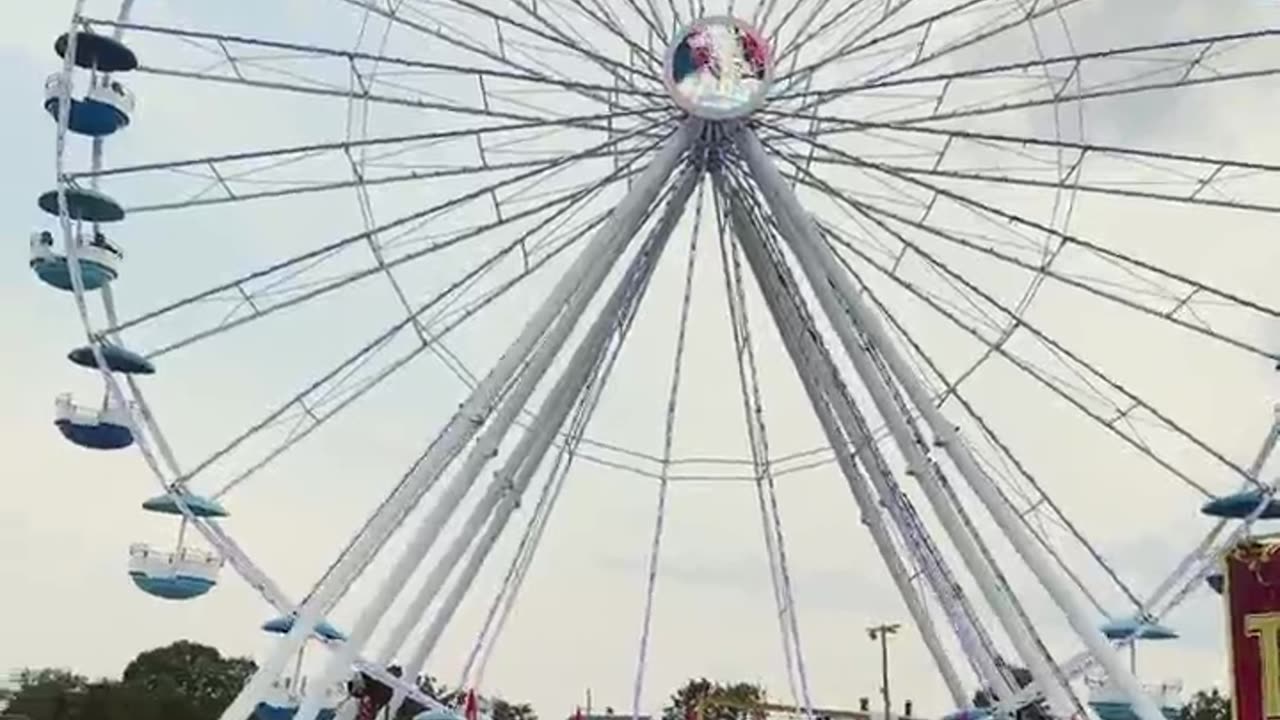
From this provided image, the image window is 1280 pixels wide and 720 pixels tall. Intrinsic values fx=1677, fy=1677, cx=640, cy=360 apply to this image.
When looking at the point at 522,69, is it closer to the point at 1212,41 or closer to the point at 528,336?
the point at 528,336

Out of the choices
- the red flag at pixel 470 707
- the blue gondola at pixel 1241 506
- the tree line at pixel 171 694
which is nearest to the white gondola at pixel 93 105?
the red flag at pixel 470 707

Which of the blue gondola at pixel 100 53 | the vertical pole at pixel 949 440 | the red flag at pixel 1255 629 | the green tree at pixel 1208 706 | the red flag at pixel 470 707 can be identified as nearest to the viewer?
the red flag at pixel 1255 629

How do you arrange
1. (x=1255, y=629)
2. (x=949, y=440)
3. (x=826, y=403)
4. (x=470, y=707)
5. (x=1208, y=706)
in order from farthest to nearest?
(x=1208, y=706) < (x=470, y=707) < (x=826, y=403) < (x=949, y=440) < (x=1255, y=629)

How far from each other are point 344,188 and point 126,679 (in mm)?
62760

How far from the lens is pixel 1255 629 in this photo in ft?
38.2

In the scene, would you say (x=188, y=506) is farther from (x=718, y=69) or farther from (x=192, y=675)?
(x=192, y=675)

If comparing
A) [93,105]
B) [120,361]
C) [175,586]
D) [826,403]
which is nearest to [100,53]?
[93,105]

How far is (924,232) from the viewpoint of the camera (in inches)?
760

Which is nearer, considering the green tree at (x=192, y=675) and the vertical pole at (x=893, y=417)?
the vertical pole at (x=893, y=417)

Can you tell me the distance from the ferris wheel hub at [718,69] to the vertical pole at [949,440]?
0.48m

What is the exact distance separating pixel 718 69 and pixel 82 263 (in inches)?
298

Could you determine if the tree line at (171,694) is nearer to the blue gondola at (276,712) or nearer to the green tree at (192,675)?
the green tree at (192,675)

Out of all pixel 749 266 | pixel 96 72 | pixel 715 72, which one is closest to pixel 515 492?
pixel 749 266

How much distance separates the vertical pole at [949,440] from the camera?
1678cm
